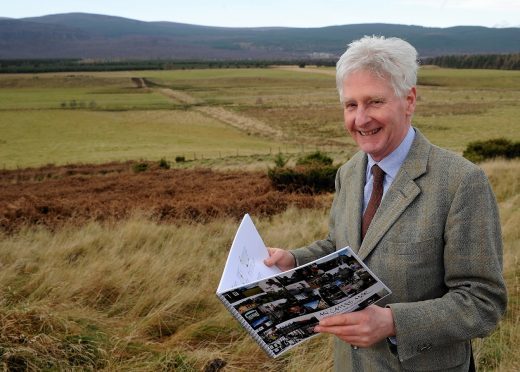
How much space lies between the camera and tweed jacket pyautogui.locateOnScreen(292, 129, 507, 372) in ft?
5.54

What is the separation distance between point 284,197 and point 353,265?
30.3ft

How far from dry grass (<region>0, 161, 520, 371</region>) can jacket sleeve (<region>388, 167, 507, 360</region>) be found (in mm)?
1372

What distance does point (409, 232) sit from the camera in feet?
5.84

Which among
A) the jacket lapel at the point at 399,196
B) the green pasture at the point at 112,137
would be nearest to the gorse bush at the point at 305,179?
the jacket lapel at the point at 399,196

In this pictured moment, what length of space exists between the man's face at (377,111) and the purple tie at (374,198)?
0.21 ft

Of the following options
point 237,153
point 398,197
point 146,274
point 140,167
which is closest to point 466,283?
point 398,197

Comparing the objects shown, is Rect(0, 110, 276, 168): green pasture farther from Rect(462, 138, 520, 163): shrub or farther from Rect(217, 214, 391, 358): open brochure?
Rect(217, 214, 391, 358): open brochure

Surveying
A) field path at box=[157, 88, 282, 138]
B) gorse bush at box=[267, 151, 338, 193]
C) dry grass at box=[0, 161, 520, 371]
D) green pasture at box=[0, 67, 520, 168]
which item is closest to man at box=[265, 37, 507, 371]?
dry grass at box=[0, 161, 520, 371]

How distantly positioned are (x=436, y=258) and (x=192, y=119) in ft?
203

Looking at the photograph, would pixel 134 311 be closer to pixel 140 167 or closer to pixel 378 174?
pixel 378 174

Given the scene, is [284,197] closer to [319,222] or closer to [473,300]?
[319,222]

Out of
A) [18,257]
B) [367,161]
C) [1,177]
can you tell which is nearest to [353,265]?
[367,161]

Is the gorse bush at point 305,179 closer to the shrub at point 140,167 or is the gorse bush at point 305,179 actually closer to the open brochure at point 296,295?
the open brochure at point 296,295

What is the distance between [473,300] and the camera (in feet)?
5.57
